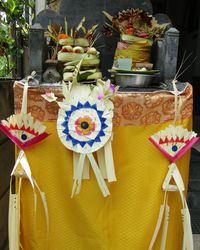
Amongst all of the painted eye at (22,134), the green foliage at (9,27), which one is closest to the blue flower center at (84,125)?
the painted eye at (22,134)

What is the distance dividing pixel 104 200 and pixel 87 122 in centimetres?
48

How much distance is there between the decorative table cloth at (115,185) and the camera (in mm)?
1633

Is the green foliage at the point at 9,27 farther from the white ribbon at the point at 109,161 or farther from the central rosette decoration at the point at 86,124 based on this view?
the white ribbon at the point at 109,161

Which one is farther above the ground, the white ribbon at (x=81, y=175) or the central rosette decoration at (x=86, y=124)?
the central rosette decoration at (x=86, y=124)

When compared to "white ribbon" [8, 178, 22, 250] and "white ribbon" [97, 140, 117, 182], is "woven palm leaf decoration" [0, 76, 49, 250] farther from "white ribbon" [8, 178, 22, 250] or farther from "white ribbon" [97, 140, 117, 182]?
"white ribbon" [97, 140, 117, 182]

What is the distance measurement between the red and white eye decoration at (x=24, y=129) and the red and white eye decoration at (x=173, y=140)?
60 cm

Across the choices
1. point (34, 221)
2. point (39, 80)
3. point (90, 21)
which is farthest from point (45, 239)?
point (90, 21)

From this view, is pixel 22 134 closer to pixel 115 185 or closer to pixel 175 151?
pixel 115 185

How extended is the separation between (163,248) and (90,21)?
1.64m

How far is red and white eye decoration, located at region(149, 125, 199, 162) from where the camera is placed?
1595 millimetres

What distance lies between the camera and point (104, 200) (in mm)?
1690

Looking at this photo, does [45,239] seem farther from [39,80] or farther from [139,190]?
[39,80]

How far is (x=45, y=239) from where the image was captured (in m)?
1.72

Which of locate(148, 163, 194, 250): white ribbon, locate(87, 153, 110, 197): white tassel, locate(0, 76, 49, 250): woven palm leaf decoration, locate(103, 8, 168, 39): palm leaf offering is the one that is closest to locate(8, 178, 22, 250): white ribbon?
locate(0, 76, 49, 250): woven palm leaf decoration
